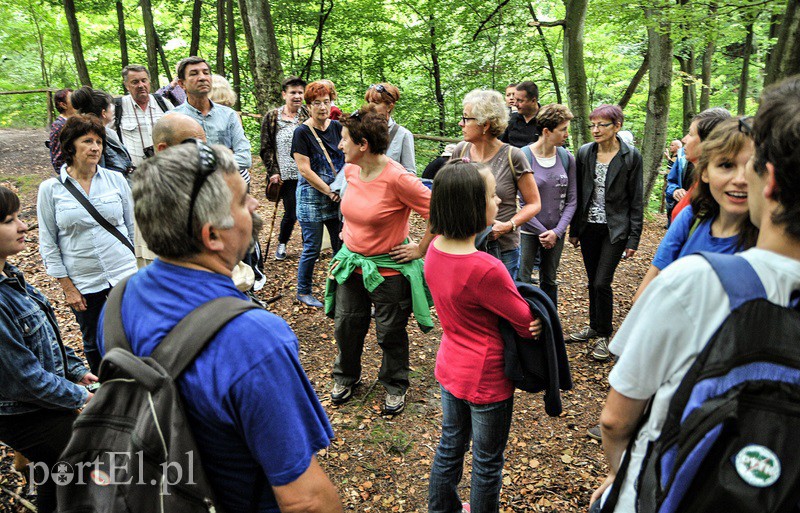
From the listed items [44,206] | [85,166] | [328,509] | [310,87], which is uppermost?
[310,87]

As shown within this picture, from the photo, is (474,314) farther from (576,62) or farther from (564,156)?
(576,62)

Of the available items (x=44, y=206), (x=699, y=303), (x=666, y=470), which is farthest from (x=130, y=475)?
(x=44, y=206)

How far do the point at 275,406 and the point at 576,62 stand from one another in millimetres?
9511

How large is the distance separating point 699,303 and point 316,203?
4.65 m

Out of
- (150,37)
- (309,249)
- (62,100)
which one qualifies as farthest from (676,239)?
(150,37)

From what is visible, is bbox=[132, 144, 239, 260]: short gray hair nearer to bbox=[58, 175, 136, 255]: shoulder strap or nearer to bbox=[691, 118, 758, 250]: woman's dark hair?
bbox=[691, 118, 758, 250]: woman's dark hair

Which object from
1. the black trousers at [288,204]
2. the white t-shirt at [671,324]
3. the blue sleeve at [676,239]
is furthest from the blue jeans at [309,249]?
the white t-shirt at [671,324]

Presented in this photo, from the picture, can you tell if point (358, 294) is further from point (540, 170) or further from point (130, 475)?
point (130, 475)

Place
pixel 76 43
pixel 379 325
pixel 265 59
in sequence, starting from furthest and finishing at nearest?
pixel 76 43
pixel 265 59
pixel 379 325

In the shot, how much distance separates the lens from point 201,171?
1.42m

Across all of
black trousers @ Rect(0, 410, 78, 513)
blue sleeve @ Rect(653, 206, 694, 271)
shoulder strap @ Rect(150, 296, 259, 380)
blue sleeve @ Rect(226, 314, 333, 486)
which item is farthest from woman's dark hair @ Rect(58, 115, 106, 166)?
blue sleeve @ Rect(653, 206, 694, 271)

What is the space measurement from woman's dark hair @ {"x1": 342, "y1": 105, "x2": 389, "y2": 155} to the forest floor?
7.04 ft

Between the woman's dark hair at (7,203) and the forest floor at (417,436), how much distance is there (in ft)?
6.45

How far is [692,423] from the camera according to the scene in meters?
1.16
